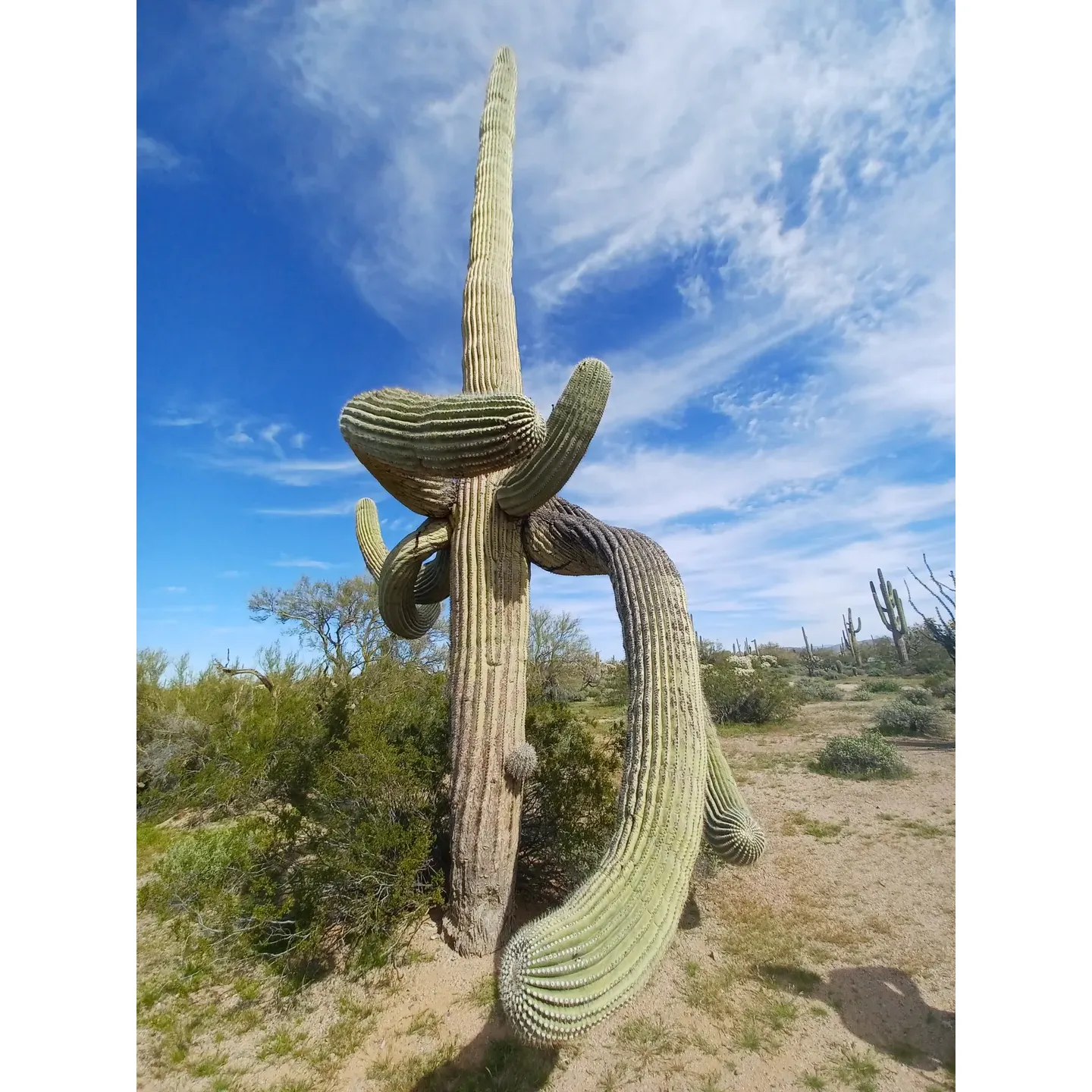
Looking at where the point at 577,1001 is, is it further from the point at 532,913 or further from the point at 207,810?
the point at 207,810

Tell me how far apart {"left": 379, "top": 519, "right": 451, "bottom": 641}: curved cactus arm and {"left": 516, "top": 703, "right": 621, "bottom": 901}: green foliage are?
1.25 meters

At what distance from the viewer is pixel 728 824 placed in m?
2.81

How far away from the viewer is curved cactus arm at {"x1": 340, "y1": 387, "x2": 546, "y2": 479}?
289cm

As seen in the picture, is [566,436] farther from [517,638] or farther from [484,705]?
[484,705]

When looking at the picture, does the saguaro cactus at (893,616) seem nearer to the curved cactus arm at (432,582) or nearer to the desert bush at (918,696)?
the desert bush at (918,696)

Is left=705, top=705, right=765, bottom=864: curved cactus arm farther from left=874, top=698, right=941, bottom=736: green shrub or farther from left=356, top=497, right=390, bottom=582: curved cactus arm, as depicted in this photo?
left=874, top=698, right=941, bottom=736: green shrub

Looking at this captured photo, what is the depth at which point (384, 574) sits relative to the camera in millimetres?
3863

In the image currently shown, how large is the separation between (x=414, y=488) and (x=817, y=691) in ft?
50.4

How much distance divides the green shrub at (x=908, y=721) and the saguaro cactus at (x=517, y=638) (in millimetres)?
8794

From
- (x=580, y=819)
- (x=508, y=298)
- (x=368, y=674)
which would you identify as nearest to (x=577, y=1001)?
(x=580, y=819)

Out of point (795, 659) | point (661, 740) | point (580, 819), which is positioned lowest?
point (795, 659)

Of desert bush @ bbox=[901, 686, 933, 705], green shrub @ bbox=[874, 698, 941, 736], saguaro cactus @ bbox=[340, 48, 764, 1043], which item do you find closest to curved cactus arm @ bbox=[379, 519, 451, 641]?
saguaro cactus @ bbox=[340, 48, 764, 1043]

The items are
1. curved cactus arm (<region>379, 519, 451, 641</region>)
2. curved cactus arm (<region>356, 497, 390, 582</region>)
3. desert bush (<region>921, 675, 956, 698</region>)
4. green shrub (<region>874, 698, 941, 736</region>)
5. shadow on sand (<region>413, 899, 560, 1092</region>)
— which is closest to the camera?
shadow on sand (<region>413, 899, 560, 1092</region>)

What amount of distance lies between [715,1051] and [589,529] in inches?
101
